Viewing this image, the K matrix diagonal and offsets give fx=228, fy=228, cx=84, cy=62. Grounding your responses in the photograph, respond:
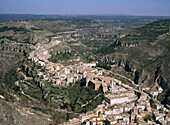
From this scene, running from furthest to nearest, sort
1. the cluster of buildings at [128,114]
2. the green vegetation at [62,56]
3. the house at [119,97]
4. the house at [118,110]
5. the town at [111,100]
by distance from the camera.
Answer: the green vegetation at [62,56]
the house at [119,97]
the house at [118,110]
the town at [111,100]
the cluster of buildings at [128,114]

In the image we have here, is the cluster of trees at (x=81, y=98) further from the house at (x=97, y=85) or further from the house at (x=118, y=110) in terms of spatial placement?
the house at (x=118, y=110)

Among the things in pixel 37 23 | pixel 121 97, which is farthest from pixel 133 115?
pixel 37 23

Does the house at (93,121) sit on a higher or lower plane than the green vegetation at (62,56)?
lower

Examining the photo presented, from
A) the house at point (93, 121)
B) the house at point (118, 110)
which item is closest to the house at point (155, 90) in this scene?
the house at point (118, 110)

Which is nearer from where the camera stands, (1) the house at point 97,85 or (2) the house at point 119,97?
(2) the house at point 119,97

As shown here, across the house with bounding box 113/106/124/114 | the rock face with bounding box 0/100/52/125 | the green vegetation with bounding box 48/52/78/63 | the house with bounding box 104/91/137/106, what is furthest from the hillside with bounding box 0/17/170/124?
the house with bounding box 113/106/124/114

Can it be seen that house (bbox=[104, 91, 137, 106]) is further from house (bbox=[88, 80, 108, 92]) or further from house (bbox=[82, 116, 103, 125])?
house (bbox=[82, 116, 103, 125])

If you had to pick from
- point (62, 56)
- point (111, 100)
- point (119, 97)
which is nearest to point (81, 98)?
point (111, 100)

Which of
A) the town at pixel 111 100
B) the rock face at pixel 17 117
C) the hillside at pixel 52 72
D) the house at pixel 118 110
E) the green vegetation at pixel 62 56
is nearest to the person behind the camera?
the rock face at pixel 17 117

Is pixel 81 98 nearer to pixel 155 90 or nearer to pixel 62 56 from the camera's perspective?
pixel 155 90
